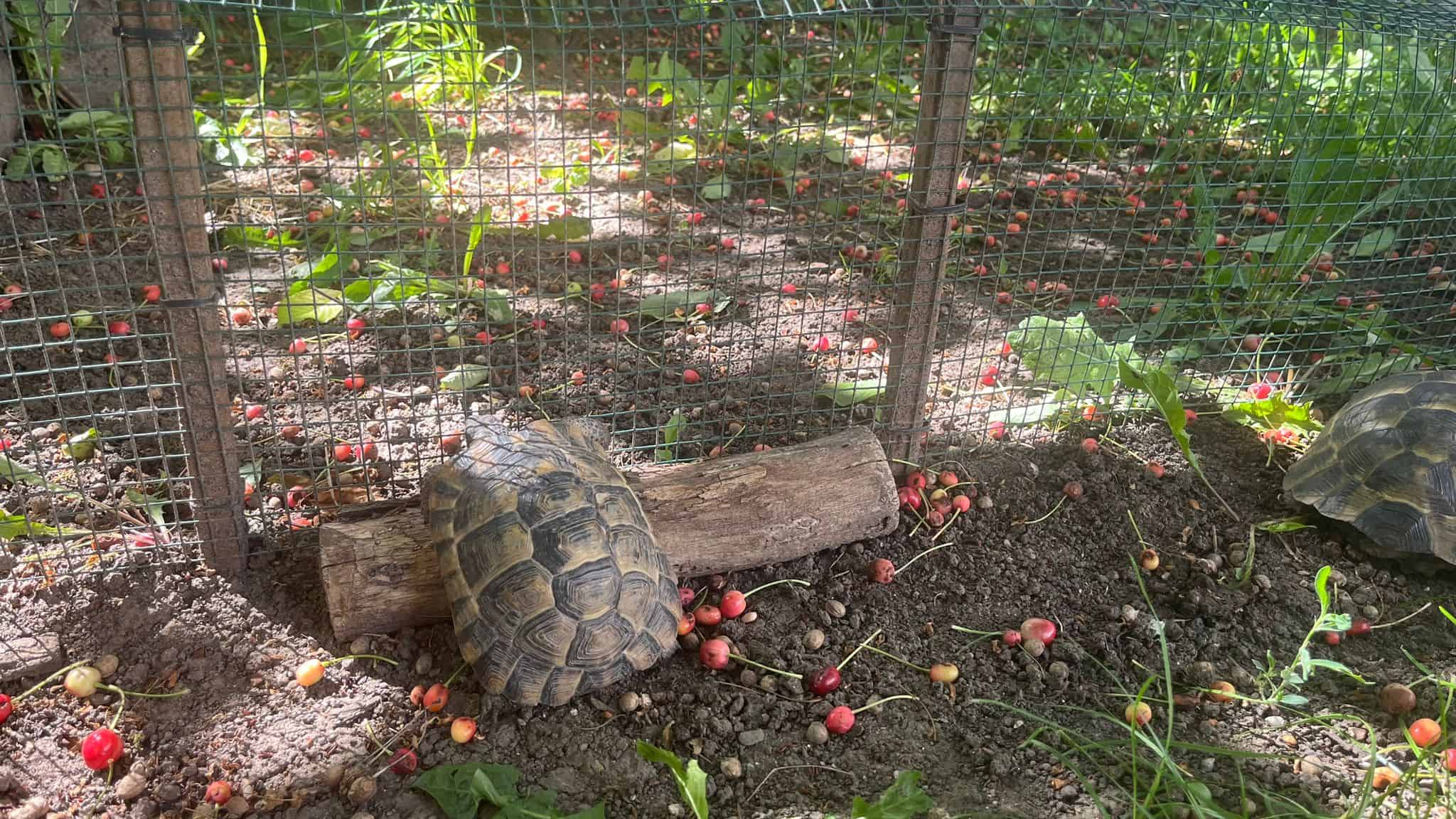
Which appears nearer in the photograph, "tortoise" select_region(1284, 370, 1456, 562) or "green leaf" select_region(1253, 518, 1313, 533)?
"tortoise" select_region(1284, 370, 1456, 562)

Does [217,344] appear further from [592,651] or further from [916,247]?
[916,247]

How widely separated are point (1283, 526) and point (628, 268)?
2.41 meters

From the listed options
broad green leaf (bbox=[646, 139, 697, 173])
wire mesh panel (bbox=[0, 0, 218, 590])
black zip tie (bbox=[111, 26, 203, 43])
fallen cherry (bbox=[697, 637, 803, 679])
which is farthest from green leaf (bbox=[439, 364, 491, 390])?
broad green leaf (bbox=[646, 139, 697, 173])

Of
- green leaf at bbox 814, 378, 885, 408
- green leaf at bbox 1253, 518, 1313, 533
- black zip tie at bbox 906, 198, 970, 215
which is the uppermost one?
black zip tie at bbox 906, 198, 970, 215

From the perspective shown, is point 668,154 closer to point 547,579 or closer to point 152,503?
point 152,503

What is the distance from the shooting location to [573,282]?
14.8ft

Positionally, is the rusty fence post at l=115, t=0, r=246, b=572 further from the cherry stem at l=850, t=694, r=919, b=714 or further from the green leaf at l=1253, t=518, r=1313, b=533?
the green leaf at l=1253, t=518, r=1313, b=533

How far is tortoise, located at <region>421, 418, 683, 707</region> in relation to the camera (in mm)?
2596

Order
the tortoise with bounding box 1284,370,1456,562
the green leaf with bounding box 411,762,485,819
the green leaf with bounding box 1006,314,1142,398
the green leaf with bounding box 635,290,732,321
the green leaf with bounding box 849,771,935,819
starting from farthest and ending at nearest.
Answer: the green leaf with bounding box 635,290,732,321, the green leaf with bounding box 1006,314,1142,398, the tortoise with bounding box 1284,370,1456,562, the green leaf with bounding box 411,762,485,819, the green leaf with bounding box 849,771,935,819

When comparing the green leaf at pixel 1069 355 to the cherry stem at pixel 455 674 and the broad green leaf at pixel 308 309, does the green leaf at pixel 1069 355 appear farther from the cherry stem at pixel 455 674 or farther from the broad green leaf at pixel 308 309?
the broad green leaf at pixel 308 309

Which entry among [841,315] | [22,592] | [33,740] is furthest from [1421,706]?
[22,592]

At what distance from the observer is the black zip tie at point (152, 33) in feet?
7.76

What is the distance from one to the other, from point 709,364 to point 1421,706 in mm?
2381

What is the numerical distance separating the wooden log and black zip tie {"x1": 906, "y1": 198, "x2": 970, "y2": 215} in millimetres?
711
